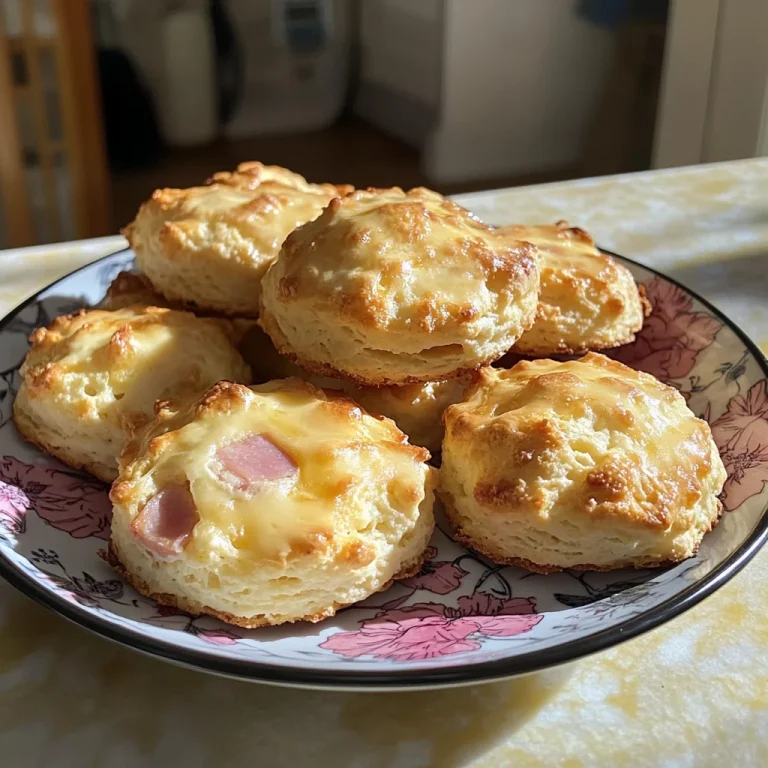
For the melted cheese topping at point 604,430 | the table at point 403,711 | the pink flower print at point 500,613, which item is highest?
the melted cheese topping at point 604,430

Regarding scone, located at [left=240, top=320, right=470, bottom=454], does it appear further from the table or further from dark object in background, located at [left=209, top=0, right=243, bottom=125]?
dark object in background, located at [left=209, top=0, right=243, bottom=125]

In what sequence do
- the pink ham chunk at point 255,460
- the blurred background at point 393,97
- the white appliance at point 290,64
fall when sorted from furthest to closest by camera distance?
the white appliance at point 290,64
the blurred background at point 393,97
the pink ham chunk at point 255,460

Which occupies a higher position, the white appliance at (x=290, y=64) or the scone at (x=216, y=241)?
the scone at (x=216, y=241)

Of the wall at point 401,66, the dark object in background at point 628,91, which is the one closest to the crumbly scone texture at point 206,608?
the dark object in background at point 628,91

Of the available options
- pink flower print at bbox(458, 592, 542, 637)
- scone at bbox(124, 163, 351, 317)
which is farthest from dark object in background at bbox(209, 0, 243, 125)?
pink flower print at bbox(458, 592, 542, 637)

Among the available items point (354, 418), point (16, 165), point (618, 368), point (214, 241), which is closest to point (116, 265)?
point (214, 241)

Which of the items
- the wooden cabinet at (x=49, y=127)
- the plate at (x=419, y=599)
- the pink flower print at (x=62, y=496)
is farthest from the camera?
the wooden cabinet at (x=49, y=127)

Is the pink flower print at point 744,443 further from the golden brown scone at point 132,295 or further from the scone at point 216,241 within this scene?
the golden brown scone at point 132,295
